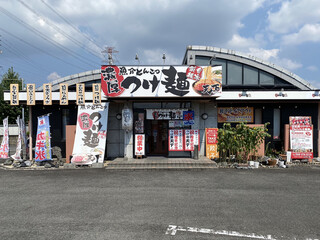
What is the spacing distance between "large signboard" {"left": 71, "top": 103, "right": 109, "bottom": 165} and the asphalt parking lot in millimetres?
2310

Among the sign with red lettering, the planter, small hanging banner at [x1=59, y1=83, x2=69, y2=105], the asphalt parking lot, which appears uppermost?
small hanging banner at [x1=59, y1=83, x2=69, y2=105]

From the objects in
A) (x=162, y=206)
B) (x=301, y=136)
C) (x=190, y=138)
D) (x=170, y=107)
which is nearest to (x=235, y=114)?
(x=190, y=138)

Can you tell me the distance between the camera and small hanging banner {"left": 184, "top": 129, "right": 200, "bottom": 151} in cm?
1278

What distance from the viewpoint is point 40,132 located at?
488 inches

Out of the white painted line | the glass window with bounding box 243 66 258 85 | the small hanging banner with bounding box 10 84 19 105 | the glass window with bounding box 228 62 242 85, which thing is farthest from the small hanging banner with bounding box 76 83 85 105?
the glass window with bounding box 243 66 258 85

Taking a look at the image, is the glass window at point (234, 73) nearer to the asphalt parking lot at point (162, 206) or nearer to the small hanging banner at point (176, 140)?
the small hanging banner at point (176, 140)

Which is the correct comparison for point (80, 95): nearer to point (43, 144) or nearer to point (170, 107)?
point (43, 144)

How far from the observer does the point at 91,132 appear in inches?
502

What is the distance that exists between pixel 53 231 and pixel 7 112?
29.3 meters

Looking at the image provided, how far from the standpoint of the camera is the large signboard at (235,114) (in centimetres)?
1385

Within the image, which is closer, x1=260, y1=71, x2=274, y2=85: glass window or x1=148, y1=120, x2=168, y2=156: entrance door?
x1=148, y1=120, x2=168, y2=156: entrance door

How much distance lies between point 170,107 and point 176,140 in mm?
2257

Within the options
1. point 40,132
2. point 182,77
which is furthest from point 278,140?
point 40,132

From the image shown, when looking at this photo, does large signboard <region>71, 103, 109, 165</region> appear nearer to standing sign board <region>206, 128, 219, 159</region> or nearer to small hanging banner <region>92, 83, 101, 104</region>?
small hanging banner <region>92, 83, 101, 104</region>
